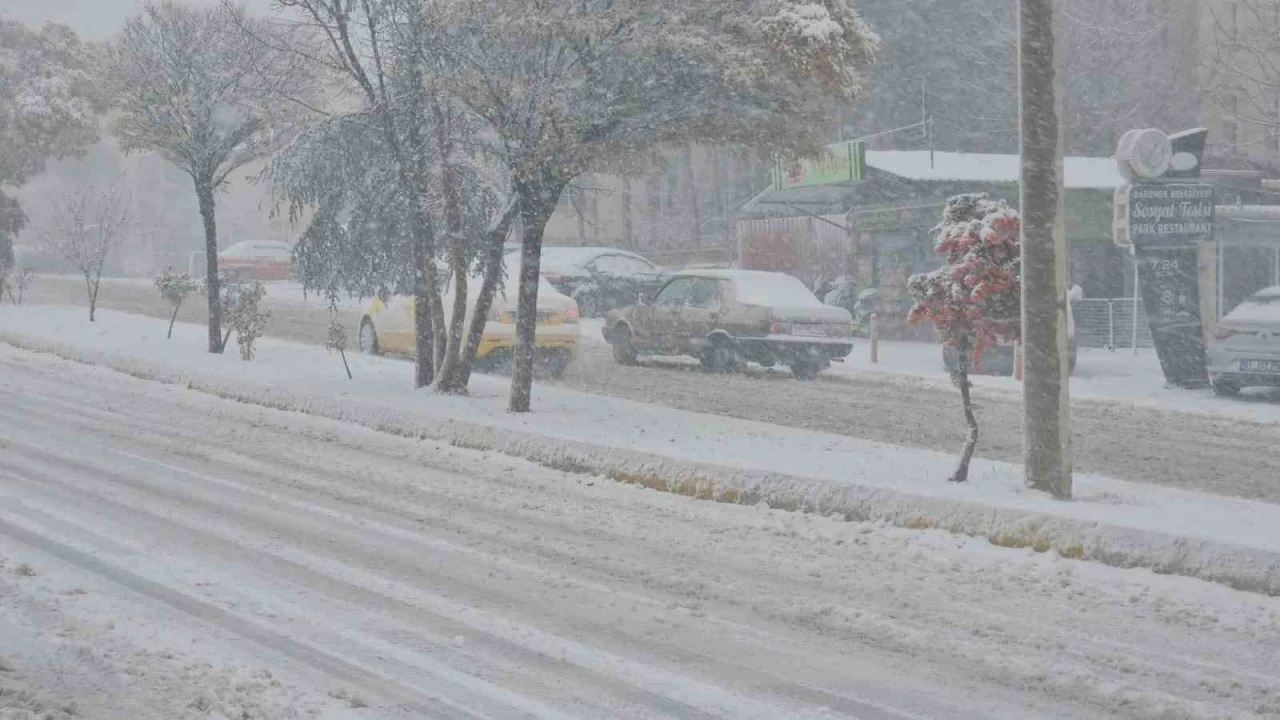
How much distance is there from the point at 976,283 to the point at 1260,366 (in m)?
9.57

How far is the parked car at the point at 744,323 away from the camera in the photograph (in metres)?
20.3

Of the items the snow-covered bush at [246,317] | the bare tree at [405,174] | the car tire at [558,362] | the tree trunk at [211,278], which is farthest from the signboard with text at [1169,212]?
the tree trunk at [211,278]

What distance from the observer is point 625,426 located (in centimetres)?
1348

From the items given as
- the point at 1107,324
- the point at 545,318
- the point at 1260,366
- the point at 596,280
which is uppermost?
the point at 596,280

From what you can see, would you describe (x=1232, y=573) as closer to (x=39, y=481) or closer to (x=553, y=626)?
(x=553, y=626)

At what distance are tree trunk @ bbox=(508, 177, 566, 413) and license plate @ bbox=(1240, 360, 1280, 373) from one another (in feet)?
30.5

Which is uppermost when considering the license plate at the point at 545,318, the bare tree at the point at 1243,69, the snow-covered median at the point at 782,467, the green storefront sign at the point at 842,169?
the bare tree at the point at 1243,69

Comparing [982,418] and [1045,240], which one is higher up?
[1045,240]

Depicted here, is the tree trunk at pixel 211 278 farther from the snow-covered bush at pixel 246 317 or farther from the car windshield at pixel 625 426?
the snow-covered bush at pixel 246 317

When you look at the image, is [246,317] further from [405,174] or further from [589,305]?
[589,305]

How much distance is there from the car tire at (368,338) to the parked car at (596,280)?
9714 mm

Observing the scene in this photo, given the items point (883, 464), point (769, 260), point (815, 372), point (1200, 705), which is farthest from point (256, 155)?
point (1200, 705)

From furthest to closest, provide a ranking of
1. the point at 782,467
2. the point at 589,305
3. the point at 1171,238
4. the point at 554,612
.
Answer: the point at 589,305 → the point at 1171,238 → the point at 782,467 → the point at 554,612

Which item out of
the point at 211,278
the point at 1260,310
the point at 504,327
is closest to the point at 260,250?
the point at 211,278
